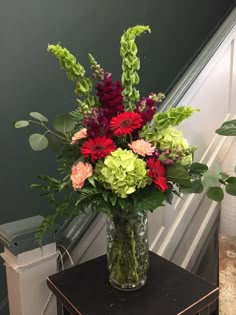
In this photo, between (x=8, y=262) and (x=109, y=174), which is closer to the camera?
(x=109, y=174)

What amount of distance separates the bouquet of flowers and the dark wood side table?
9.0 inches

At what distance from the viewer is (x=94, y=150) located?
98cm

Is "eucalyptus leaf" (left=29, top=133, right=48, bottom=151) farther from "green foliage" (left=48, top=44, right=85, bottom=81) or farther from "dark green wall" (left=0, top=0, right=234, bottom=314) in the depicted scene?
"dark green wall" (left=0, top=0, right=234, bottom=314)

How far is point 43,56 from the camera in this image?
2.24 metres

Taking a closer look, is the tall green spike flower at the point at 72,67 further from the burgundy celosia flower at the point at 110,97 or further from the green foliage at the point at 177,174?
the green foliage at the point at 177,174

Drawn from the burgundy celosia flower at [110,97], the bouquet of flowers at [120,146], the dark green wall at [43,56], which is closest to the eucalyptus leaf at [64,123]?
the bouquet of flowers at [120,146]

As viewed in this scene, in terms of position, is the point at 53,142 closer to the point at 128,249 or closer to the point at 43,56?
the point at 128,249

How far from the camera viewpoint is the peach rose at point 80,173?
970mm

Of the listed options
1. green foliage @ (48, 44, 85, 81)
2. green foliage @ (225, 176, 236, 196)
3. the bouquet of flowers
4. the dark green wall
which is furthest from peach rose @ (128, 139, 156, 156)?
the dark green wall

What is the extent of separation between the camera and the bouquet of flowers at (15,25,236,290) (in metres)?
0.98

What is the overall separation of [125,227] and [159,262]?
12.1 inches

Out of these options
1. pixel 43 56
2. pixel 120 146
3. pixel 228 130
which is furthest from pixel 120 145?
pixel 43 56

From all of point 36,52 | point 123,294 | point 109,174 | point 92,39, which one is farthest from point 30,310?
point 92,39

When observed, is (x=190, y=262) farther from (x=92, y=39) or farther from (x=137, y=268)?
(x=92, y=39)
